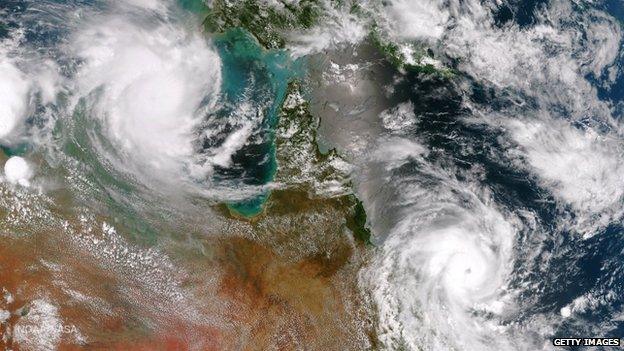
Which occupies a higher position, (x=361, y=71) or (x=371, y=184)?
(x=361, y=71)

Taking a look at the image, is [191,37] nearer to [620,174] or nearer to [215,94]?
[215,94]

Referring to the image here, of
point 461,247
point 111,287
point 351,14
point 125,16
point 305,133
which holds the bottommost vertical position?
point 111,287

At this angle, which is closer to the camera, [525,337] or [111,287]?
A: [111,287]

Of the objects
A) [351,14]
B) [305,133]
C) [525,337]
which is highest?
[351,14]

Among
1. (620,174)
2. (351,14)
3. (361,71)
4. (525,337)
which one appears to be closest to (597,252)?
(620,174)

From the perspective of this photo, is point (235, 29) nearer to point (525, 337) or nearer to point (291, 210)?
point (291, 210)

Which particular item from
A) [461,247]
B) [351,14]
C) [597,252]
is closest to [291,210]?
[461,247]

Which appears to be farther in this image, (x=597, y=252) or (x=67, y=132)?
(x=597, y=252)

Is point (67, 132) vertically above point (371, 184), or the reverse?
point (371, 184)
